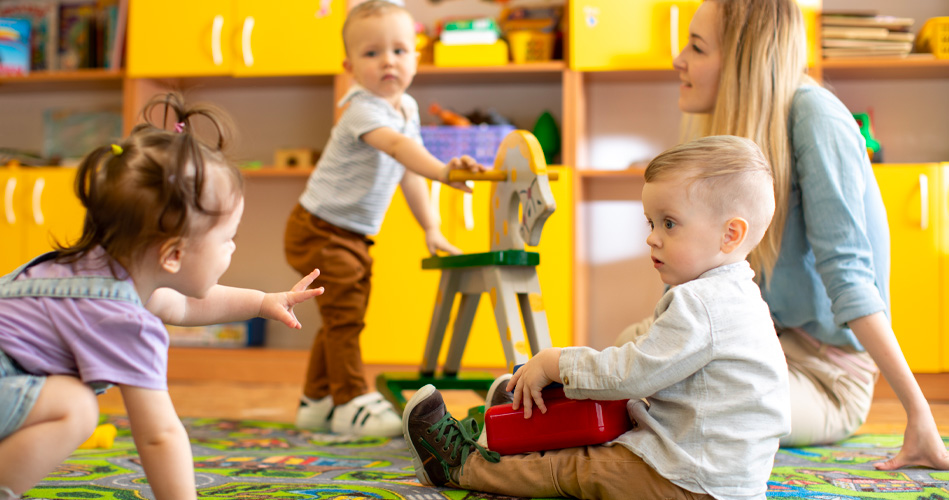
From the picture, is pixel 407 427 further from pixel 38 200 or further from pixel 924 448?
pixel 38 200

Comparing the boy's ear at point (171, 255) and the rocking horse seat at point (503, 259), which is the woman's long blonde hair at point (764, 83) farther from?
the boy's ear at point (171, 255)

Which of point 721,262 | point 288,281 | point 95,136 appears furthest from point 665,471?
point 95,136

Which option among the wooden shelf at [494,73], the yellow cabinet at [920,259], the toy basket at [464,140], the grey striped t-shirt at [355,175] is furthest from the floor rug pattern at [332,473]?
the wooden shelf at [494,73]

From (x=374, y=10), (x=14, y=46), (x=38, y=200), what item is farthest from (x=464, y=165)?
(x=14, y=46)

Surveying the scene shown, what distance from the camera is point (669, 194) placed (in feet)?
2.99

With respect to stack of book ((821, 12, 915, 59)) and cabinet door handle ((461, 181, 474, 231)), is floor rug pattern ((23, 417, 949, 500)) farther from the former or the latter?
stack of book ((821, 12, 915, 59))

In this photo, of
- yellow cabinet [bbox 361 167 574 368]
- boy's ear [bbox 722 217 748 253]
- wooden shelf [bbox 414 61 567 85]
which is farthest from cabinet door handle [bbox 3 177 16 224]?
boy's ear [bbox 722 217 748 253]

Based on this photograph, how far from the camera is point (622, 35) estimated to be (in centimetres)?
244

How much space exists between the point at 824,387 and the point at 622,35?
54.4 inches

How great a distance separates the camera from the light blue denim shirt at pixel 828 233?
1.23 m

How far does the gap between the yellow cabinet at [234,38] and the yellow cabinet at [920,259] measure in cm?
173

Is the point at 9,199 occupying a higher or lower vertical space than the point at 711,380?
higher

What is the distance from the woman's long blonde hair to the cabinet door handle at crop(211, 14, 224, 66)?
5.84 feet

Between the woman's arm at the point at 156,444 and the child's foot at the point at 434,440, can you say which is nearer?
the woman's arm at the point at 156,444
